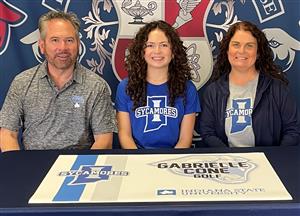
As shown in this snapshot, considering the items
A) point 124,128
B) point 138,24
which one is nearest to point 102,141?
point 124,128

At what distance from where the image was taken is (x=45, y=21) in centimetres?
197

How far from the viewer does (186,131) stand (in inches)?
79.1

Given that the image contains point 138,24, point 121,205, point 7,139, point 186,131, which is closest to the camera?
point 121,205

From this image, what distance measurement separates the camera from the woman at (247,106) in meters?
2.03

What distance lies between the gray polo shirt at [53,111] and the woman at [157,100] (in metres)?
0.13

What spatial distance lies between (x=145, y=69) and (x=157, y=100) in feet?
0.57

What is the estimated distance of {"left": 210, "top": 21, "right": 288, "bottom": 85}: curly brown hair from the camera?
2100mm

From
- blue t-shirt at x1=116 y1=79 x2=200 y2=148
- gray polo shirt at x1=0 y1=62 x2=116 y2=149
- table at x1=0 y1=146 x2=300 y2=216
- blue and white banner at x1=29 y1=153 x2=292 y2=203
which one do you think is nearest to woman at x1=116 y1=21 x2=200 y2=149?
blue t-shirt at x1=116 y1=79 x2=200 y2=148

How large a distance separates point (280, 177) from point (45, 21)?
4.14ft

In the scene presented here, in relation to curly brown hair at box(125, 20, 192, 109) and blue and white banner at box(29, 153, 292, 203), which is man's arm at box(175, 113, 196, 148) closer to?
curly brown hair at box(125, 20, 192, 109)

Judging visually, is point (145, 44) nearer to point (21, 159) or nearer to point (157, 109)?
point (157, 109)

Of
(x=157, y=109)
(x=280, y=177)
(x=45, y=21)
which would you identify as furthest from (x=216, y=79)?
(x=280, y=177)

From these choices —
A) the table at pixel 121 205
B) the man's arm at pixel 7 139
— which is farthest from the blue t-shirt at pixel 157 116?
the table at pixel 121 205

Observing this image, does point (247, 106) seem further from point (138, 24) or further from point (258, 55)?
point (138, 24)
